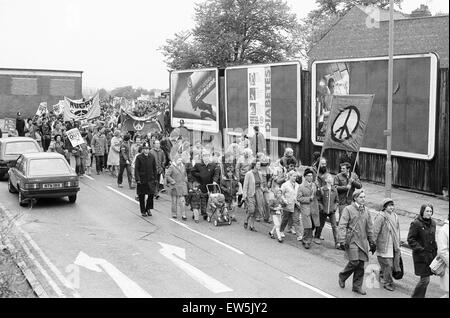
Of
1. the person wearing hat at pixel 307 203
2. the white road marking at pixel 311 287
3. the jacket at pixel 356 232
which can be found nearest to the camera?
the white road marking at pixel 311 287

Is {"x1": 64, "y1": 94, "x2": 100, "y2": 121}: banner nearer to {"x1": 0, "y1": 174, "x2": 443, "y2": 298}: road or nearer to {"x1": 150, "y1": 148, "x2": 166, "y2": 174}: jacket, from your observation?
{"x1": 150, "y1": 148, "x2": 166, "y2": 174}: jacket

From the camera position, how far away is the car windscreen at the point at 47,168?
16359mm

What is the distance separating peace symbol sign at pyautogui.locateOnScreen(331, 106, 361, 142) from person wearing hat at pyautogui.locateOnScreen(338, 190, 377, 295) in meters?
4.19

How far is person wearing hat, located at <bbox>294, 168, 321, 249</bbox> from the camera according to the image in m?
12.4

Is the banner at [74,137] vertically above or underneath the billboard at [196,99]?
underneath

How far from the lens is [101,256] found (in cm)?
1145

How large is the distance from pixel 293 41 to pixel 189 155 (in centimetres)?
4369

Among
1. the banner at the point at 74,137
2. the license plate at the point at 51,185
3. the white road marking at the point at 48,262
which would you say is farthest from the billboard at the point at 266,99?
the white road marking at the point at 48,262

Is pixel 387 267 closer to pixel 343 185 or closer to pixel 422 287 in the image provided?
pixel 422 287

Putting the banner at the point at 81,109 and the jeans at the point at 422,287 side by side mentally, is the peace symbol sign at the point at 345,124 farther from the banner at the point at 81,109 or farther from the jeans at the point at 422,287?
the banner at the point at 81,109

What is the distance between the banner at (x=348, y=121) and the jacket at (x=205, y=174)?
9.38 feet

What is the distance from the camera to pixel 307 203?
12.5m
